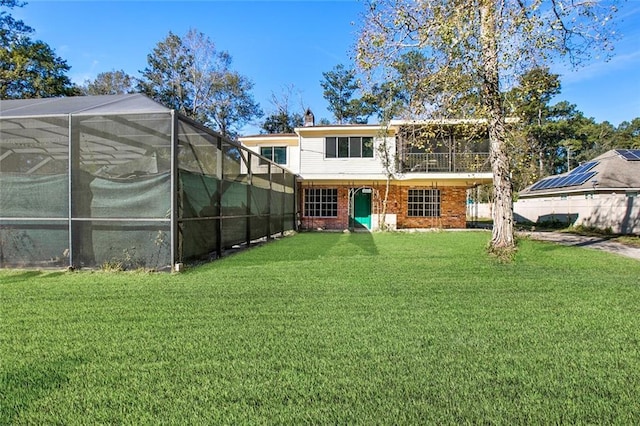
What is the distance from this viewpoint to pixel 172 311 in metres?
3.87

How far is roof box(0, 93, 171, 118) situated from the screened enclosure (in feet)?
0.13

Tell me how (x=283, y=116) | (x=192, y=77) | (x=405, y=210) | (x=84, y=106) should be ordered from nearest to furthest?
(x=84, y=106) → (x=405, y=210) → (x=192, y=77) → (x=283, y=116)

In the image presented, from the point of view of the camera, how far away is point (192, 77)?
2856 cm

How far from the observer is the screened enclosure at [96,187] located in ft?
19.9

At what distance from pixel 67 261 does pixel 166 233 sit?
1902 mm

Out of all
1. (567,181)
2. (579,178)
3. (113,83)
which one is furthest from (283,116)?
(579,178)

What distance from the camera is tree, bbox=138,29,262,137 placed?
2844 centimetres

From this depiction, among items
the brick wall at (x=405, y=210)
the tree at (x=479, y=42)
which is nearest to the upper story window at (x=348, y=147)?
the brick wall at (x=405, y=210)

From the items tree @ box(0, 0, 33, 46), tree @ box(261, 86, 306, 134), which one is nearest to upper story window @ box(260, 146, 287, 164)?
tree @ box(261, 86, 306, 134)

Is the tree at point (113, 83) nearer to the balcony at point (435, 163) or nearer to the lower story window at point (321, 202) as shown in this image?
the lower story window at point (321, 202)

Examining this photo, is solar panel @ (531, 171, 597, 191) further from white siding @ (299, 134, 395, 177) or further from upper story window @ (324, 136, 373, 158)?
upper story window @ (324, 136, 373, 158)

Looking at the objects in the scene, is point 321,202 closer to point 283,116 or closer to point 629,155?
point 629,155

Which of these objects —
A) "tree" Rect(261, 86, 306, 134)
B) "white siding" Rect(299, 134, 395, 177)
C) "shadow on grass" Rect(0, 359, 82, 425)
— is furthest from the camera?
"tree" Rect(261, 86, 306, 134)

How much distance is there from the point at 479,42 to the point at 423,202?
11.0 metres
